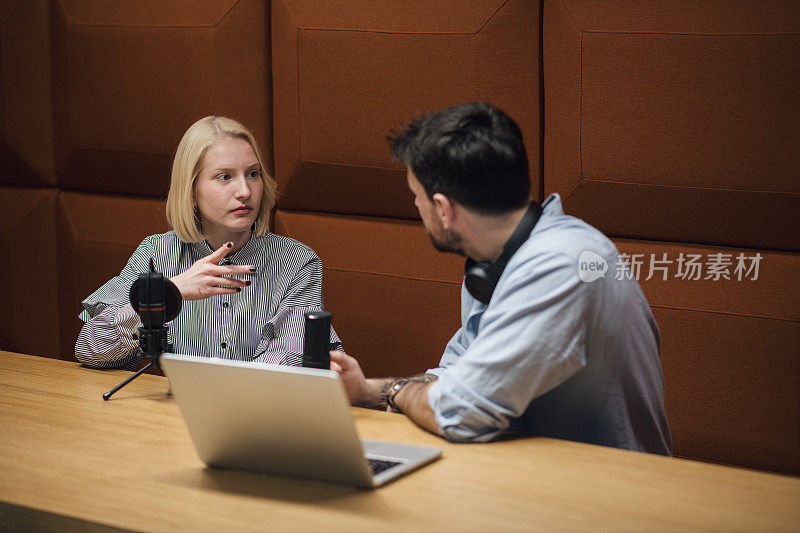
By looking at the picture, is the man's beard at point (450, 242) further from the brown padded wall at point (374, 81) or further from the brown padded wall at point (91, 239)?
the brown padded wall at point (91, 239)

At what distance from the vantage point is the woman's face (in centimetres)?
221

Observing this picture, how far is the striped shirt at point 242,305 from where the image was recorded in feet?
7.12

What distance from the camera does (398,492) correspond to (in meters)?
1.31

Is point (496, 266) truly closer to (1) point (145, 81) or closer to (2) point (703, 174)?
(2) point (703, 174)

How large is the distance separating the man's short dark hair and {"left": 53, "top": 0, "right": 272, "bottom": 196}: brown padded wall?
1295mm

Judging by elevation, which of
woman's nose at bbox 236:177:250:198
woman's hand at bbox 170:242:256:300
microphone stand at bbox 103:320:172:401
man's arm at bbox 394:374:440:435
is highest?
woman's nose at bbox 236:177:250:198

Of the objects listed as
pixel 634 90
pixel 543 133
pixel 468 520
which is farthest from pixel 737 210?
pixel 468 520

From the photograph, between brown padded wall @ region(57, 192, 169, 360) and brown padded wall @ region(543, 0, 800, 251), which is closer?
brown padded wall @ region(543, 0, 800, 251)

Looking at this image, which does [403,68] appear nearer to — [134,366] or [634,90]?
[634,90]

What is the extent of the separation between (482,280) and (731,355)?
0.95 m

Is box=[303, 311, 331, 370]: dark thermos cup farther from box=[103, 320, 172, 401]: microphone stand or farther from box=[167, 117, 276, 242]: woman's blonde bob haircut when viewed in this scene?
box=[167, 117, 276, 242]: woman's blonde bob haircut

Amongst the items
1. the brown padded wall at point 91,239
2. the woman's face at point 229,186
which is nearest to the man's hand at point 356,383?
the woman's face at point 229,186

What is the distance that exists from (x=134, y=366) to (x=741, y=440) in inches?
62.0

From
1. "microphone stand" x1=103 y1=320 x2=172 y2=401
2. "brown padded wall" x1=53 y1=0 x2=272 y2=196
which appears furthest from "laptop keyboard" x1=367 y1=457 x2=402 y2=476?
"brown padded wall" x1=53 y1=0 x2=272 y2=196
